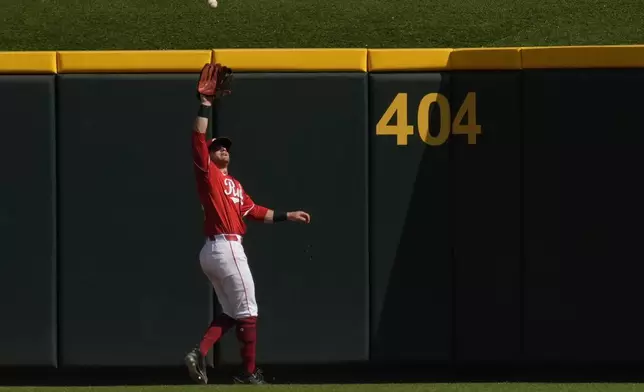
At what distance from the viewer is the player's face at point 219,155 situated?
788cm

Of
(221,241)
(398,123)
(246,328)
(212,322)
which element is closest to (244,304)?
(246,328)

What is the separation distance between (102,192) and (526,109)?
2.64 metres

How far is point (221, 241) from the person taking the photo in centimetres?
775

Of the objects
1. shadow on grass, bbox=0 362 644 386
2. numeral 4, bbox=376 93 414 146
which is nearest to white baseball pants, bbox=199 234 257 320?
shadow on grass, bbox=0 362 644 386

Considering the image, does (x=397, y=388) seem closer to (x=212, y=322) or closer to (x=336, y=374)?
(x=336, y=374)

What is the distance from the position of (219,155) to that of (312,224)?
0.77 meters

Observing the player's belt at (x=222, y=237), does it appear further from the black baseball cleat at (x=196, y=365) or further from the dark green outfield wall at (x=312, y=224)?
the black baseball cleat at (x=196, y=365)

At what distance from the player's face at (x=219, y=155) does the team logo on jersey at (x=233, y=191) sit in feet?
0.38

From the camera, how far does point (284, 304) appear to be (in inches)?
325

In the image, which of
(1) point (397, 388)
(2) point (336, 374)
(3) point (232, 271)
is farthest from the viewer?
(2) point (336, 374)

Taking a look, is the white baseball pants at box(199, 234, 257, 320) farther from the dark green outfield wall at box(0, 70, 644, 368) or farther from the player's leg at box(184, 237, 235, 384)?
the dark green outfield wall at box(0, 70, 644, 368)

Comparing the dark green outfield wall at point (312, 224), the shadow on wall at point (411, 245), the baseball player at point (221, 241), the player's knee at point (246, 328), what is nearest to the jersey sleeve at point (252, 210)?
the baseball player at point (221, 241)

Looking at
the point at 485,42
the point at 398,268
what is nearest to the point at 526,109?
the point at 398,268

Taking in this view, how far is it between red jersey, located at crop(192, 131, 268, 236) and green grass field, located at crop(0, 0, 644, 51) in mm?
5642
